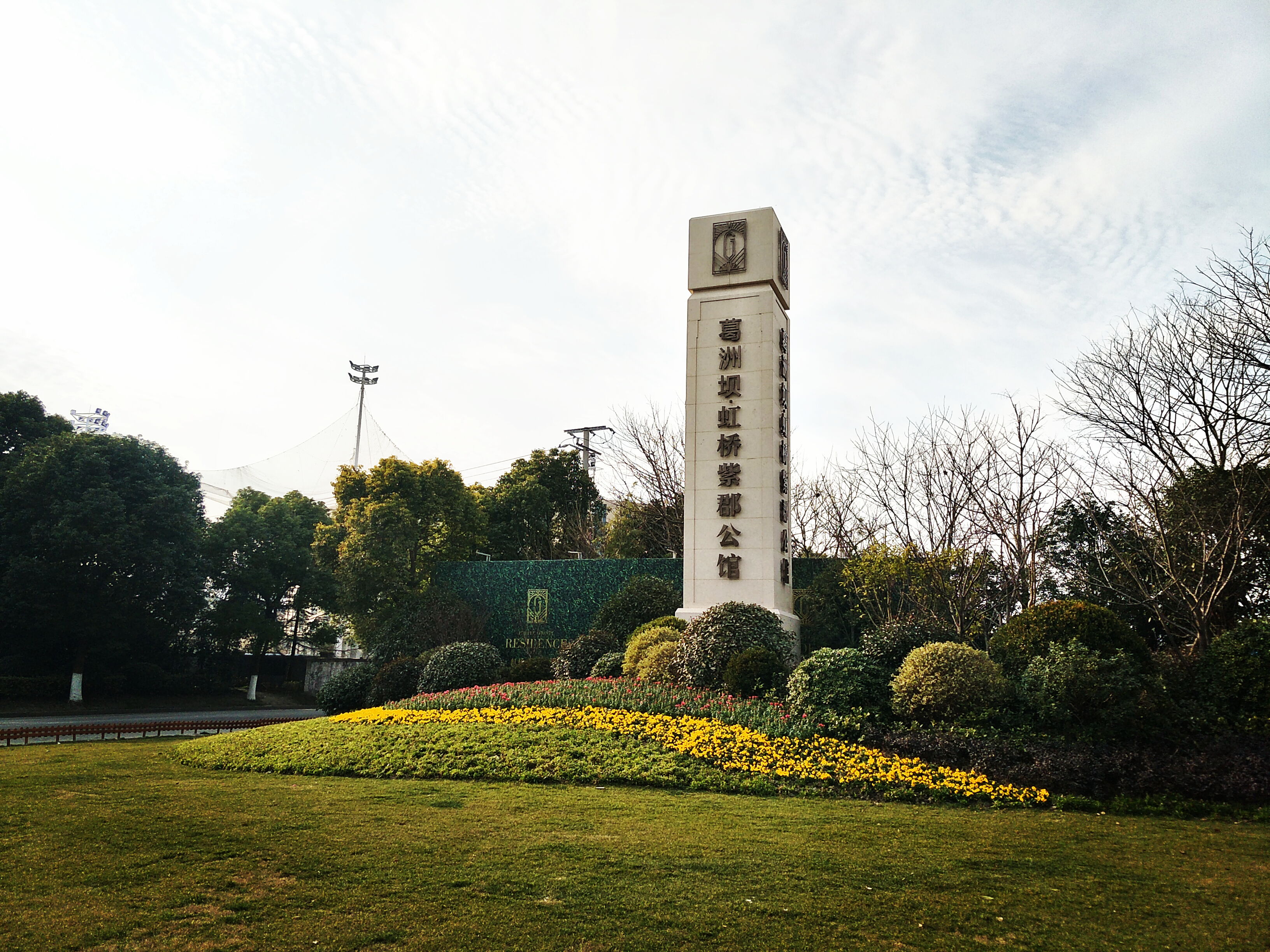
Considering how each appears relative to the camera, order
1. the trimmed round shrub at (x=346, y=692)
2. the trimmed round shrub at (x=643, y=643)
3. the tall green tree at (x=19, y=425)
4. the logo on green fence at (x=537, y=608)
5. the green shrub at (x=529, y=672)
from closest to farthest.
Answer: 1. the trimmed round shrub at (x=643, y=643)
2. the green shrub at (x=529, y=672)
3. the trimmed round shrub at (x=346, y=692)
4. the logo on green fence at (x=537, y=608)
5. the tall green tree at (x=19, y=425)

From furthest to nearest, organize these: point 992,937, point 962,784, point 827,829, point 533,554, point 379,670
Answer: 1. point 533,554
2. point 379,670
3. point 962,784
4. point 827,829
5. point 992,937

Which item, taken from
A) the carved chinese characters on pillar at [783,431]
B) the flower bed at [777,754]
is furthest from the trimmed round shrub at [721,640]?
the carved chinese characters on pillar at [783,431]

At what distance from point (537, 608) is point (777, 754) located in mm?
10811

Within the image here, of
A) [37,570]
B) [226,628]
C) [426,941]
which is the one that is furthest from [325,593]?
[426,941]

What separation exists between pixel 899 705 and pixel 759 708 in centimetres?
166

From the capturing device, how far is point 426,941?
3885 mm

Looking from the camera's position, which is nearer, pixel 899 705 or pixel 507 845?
pixel 507 845

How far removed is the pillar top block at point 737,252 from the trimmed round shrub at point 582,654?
21.4 feet

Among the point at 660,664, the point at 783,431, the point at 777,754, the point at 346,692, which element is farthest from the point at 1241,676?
the point at 346,692

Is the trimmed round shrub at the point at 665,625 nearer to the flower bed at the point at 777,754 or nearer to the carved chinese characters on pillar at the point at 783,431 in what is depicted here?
the carved chinese characters on pillar at the point at 783,431

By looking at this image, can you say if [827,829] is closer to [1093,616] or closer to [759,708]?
[759,708]

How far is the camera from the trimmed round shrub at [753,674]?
37.0 ft

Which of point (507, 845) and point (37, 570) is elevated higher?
point (37, 570)

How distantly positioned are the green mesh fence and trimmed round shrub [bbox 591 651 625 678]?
3.91 metres
